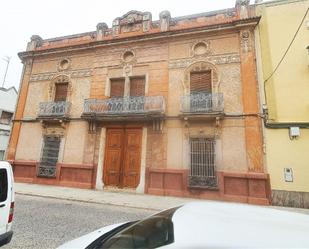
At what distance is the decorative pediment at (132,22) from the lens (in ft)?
42.1

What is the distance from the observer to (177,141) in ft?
35.3

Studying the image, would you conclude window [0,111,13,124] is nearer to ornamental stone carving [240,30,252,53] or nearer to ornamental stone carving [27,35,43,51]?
ornamental stone carving [27,35,43,51]

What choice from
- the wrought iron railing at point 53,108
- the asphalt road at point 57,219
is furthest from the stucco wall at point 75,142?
the asphalt road at point 57,219

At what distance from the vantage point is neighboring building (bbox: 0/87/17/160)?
21.5m

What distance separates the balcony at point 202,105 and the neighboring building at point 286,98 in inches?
87.3

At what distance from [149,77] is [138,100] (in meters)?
1.63

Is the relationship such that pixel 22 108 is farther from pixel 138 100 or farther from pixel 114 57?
pixel 138 100

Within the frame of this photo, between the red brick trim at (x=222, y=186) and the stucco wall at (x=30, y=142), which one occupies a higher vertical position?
the stucco wall at (x=30, y=142)

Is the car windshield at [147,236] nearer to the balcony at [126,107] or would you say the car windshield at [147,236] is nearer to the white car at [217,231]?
the white car at [217,231]

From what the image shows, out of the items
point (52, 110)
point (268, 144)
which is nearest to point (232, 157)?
point (268, 144)

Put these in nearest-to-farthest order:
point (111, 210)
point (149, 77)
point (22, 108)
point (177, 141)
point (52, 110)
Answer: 1. point (111, 210)
2. point (177, 141)
3. point (149, 77)
4. point (52, 110)
5. point (22, 108)

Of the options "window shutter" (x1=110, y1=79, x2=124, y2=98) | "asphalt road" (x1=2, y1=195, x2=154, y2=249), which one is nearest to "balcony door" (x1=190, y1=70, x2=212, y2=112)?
"window shutter" (x1=110, y1=79, x2=124, y2=98)

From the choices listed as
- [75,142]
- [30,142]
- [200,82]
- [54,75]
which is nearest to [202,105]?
[200,82]

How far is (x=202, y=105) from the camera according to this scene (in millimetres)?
10516
